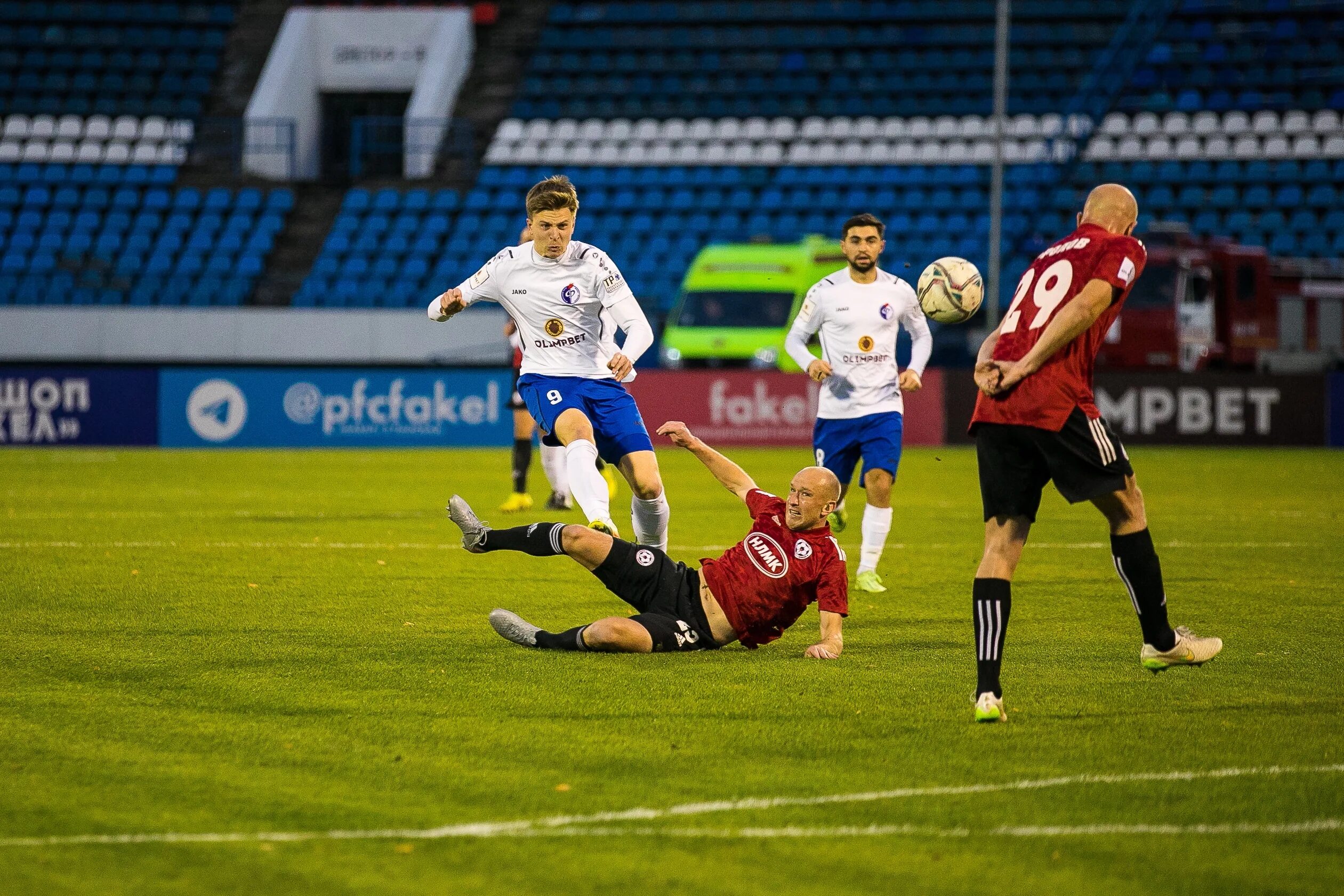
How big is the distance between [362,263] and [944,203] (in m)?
11.7

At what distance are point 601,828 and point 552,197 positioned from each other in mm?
4609

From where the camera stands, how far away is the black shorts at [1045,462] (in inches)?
224

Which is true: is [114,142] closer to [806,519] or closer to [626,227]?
[626,227]

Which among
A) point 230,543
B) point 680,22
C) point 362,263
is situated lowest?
point 230,543

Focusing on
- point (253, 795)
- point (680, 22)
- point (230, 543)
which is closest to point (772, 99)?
point (680, 22)

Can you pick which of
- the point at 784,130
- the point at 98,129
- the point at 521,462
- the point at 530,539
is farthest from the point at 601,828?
the point at 98,129

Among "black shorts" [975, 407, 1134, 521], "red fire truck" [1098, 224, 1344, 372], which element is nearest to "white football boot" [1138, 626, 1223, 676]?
"black shorts" [975, 407, 1134, 521]

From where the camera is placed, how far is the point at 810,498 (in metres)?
6.50

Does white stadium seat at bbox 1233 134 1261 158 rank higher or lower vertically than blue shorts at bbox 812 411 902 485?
higher

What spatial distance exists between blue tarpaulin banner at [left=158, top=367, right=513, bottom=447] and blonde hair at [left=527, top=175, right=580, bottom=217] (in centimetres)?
1588

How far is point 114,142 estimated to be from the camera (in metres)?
36.3

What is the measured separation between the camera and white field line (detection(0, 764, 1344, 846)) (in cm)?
417

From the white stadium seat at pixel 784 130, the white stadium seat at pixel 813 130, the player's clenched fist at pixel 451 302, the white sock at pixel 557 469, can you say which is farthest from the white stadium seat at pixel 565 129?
the player's clenched fist at pixel 451 302

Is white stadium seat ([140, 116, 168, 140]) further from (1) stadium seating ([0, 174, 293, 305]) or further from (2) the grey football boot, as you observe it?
(2) the grey football boot
